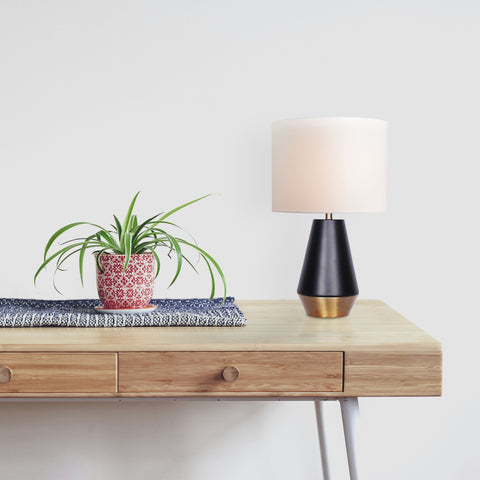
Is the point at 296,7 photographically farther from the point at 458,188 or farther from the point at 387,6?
the point at 458,188

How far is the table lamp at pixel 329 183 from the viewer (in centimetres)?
150

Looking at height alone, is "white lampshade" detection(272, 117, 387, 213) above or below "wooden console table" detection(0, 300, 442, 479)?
above

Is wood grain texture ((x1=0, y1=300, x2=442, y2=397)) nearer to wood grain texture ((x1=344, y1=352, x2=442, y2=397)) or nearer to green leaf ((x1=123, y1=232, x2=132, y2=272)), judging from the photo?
wood grain texture ((x1=344, y1=352, x2=442, y2=397))

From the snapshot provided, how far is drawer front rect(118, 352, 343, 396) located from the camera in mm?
1282

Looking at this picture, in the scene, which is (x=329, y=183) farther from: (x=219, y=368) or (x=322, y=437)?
(x=322, y=437)

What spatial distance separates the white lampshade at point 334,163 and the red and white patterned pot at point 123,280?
0.36 m

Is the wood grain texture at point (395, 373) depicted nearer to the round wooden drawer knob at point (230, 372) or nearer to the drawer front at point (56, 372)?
the round wooden drawer knob at point (230, 372)

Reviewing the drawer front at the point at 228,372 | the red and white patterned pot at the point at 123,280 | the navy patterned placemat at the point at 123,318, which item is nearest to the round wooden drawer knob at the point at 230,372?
the drawer front at the point at 228,372

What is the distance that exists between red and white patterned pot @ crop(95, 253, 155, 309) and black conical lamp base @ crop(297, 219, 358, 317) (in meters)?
0.35

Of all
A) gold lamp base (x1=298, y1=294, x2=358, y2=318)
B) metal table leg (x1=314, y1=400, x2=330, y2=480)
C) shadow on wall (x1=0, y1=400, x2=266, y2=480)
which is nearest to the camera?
gold lamp base (x1=298, y1=294, x2=358, y2=318)

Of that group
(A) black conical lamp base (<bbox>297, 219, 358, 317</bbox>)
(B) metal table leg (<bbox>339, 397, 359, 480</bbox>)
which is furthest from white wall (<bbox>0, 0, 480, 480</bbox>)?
(B) metal table leg (<bbox>339, 397, 359, 480</bbox>)

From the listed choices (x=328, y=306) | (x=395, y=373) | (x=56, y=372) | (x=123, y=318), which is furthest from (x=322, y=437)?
(x=56, y=372)

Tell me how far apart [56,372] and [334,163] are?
0.72m

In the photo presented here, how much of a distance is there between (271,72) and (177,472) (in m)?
1.11
